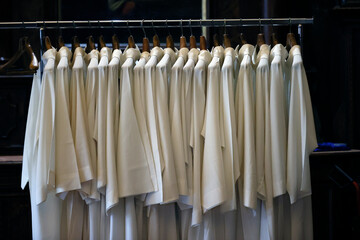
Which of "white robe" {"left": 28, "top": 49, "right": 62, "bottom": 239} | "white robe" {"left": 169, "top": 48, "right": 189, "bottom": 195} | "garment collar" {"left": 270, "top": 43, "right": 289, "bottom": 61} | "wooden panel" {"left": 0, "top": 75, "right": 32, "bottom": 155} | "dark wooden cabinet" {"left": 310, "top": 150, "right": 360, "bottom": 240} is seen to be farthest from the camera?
"wooden panel" {"left": 0, "top": 75, "right": 32, "bottom": 155}

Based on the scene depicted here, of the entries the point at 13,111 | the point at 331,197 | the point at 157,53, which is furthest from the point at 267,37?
the point at 13,111

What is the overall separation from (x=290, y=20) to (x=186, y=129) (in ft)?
2.87

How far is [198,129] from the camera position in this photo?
2668mm

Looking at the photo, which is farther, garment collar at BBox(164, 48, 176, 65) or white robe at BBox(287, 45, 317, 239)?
garment collar at BBox(164, 48, 176, 65)

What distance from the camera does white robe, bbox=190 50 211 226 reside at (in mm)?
2639

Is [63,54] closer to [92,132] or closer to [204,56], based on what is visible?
[92,132]

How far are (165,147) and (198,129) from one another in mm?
203

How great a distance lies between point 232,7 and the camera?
4020 millimetres

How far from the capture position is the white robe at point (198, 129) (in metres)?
2.64

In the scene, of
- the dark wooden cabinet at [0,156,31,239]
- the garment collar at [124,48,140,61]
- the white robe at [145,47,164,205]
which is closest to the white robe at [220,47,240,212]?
the white robe at [145,47,164,205]

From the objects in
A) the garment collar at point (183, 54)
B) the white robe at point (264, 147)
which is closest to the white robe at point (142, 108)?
the garment collar at point (183, 54)

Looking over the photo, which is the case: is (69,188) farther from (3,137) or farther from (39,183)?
(3,137)

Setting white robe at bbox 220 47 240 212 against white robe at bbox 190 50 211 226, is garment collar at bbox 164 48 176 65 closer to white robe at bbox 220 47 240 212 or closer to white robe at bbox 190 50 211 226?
white robe at bbox 190 50 211 226

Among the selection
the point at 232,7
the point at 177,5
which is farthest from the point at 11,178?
the point at 232,7
